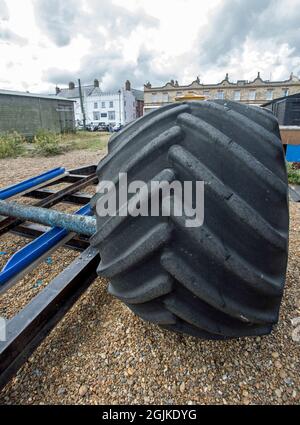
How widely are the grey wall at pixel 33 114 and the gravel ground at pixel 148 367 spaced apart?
1796 centimetres

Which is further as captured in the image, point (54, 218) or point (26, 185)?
point (26, 185)

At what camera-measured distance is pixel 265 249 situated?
0.83 m

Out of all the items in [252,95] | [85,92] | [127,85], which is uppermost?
[127,85]

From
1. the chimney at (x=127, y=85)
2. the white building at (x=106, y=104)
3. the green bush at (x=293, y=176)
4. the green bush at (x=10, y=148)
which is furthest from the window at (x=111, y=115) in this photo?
the green bush at (x=293, y=176)

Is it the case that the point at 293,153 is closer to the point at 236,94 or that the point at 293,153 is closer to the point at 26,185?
the point at 26,185

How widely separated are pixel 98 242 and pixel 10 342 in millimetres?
544

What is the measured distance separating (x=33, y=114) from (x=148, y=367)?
2051 cm

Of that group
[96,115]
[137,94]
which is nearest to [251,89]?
[137,94]

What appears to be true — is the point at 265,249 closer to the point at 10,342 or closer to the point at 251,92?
the point at 10,342

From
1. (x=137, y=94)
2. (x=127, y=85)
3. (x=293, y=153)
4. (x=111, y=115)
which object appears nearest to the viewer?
(x=293, y=153)

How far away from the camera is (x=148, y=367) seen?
120cm

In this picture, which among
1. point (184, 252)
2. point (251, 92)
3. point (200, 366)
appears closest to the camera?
point (184, 252)

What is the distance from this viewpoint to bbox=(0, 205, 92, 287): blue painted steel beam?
1.37 meters
